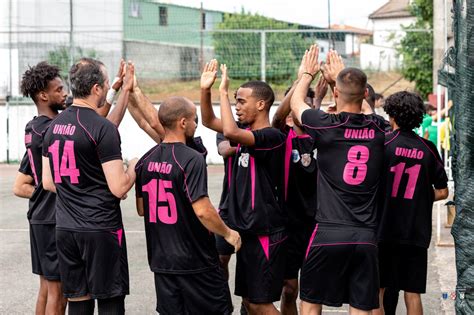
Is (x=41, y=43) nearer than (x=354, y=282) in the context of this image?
No

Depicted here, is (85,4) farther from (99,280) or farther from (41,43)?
(99,280)

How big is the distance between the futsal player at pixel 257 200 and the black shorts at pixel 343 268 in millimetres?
546

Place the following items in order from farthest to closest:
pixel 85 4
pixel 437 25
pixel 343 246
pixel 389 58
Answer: pixel 85 4
pixel 389 58
pixel 437 25
pixel 343 246

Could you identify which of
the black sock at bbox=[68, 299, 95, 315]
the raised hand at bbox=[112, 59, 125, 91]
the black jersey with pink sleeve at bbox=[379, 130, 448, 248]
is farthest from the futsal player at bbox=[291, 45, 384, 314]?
the black sock at bbox=[68, 299, 95, 315]

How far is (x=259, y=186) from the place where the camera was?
583cm

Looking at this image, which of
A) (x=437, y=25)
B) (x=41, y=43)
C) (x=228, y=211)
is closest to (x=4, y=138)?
(x=41, y=43)

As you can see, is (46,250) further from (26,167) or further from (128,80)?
(128,80)

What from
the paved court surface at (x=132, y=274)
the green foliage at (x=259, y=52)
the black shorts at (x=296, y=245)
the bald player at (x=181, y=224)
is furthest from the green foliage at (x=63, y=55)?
the bald player at (x=181, y=224)

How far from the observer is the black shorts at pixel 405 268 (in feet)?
19.9

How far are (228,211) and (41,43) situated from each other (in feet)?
67.6

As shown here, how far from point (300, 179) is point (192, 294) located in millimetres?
1477

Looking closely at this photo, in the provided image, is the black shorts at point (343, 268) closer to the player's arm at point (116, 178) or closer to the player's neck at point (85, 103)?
the player's arm at point (116, 178)

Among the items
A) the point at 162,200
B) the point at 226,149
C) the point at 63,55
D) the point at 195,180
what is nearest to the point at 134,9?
the point at 63,55

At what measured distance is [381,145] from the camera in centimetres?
530
